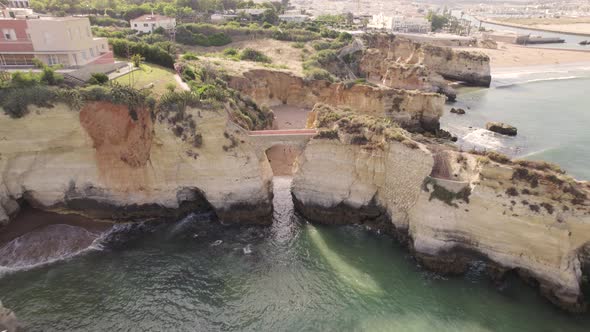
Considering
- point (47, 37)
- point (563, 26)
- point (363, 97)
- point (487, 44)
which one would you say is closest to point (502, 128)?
point (363, 97)

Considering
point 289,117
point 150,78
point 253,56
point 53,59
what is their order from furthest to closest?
point 253,56 < point 289,117 < point 150,78 < point 53,59

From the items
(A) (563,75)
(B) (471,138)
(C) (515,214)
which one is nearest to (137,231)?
(C) (515,214)

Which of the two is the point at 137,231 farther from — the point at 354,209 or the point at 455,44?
the point at 455,44

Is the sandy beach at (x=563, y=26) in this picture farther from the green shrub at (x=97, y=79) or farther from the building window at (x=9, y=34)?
the building window at (x=9, y=34)

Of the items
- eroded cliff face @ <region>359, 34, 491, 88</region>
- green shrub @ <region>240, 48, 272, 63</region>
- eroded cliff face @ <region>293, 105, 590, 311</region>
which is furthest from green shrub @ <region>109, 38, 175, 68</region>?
eroded cliff face @ <region>359, 34, 491, 88</region>

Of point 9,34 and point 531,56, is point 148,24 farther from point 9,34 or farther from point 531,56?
point 531,56

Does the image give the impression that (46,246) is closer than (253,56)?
Yes

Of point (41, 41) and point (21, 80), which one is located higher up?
point (41, 41)
